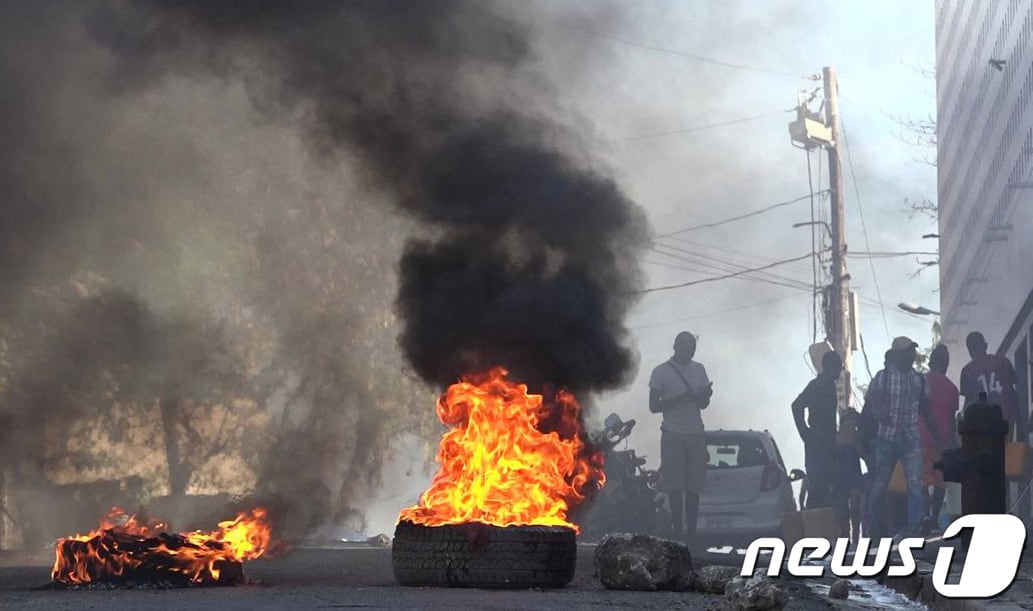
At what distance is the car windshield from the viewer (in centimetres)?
1995

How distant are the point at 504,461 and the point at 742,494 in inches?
371

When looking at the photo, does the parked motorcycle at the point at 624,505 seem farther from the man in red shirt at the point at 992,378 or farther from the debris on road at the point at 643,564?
the debris on road at the point at 643,564

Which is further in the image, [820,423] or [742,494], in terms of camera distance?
[742,494]

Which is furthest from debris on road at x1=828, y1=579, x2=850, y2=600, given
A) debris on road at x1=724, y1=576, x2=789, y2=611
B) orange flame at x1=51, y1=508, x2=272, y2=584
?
orange flame at x1=51, y1=508, x2=272, y2=584

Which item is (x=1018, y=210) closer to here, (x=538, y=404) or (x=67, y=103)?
(x=67, y=103)

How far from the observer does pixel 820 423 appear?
18422 millimetres

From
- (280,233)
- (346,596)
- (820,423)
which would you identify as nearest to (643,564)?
(346,596)

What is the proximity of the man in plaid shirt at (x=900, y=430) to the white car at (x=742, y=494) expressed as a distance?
94.3 inches

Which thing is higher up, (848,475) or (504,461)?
(848,475)

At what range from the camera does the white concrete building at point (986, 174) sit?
30.1m

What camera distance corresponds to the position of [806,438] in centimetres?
1841

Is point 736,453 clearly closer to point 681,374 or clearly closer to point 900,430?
point 681,374

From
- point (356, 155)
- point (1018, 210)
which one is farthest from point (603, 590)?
point (1018, 210)

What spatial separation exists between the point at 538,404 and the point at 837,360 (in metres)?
8.64
